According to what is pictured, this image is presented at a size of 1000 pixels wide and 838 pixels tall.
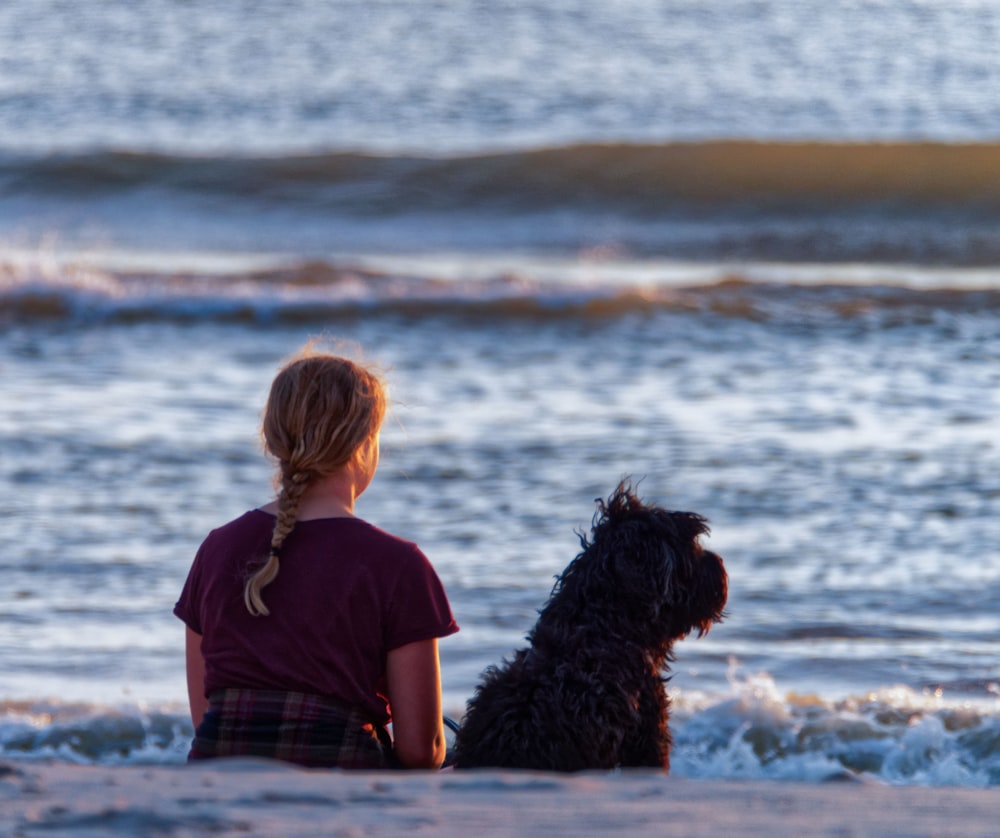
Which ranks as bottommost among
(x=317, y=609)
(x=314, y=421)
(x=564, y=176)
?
(x=317, y=609)

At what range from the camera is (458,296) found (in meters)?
12.0

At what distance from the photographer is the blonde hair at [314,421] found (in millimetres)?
3168

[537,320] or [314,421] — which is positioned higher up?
[537,320]

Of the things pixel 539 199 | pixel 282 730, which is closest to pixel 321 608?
pixel 282 730

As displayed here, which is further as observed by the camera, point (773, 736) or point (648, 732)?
point (773, 736)

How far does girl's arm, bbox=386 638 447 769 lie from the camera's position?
3.20 metres

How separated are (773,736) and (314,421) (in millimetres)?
2108

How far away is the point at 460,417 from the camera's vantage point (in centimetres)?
817

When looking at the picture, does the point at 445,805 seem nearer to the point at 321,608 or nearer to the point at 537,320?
the point at 321,608

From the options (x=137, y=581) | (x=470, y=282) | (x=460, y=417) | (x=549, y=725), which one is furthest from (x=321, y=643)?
(x=470, y=282)

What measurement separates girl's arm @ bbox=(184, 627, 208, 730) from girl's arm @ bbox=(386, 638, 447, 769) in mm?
509

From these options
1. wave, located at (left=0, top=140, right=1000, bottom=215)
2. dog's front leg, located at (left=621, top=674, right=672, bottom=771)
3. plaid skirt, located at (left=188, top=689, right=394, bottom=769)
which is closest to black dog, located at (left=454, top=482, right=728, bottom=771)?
dog's front leg, located at (left=621, top=674, right=672, bottom=771)

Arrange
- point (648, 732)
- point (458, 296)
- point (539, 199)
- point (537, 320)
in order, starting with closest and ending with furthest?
1. point (648, 732)
2. point (537, 320)
3. point (458, 296)
4. point (539, 199)

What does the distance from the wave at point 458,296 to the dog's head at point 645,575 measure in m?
7.70
